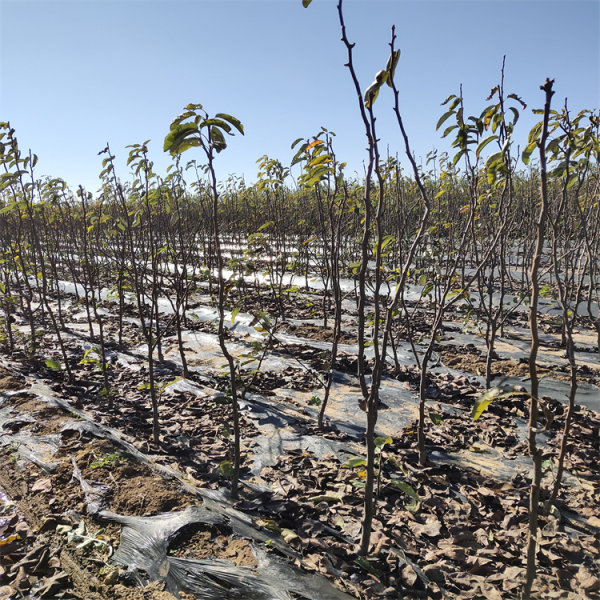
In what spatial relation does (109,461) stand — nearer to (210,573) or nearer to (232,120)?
(210,573)

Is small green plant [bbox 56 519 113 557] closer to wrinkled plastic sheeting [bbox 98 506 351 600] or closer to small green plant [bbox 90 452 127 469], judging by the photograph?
wrinkled plastic sheeting [bbox 98 506 351 600]

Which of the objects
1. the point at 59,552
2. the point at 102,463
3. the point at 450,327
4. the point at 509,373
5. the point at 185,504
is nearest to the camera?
the point at 59,552

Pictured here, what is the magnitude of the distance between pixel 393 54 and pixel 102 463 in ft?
8.07

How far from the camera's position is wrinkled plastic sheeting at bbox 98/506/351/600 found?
1533mm

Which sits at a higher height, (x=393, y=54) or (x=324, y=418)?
(x=393, y=54)

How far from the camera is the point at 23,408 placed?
3.18 meters

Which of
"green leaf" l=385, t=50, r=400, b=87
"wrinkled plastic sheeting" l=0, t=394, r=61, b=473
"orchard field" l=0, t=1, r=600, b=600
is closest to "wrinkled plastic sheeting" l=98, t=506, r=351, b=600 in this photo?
"orchard field" l=0, t=1, r=600, b=600

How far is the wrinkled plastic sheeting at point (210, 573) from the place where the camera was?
153cm

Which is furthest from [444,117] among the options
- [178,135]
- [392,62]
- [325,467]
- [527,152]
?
[325,467]

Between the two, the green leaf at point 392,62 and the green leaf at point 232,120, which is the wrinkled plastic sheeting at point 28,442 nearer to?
the green leaf at point 232,120

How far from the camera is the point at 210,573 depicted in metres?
1.59

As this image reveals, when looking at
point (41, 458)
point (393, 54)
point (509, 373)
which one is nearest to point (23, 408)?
point (41, 458)

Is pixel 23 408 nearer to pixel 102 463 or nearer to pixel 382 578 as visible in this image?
pixel 102 463

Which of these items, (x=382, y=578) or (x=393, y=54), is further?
(x=382, y=578)
